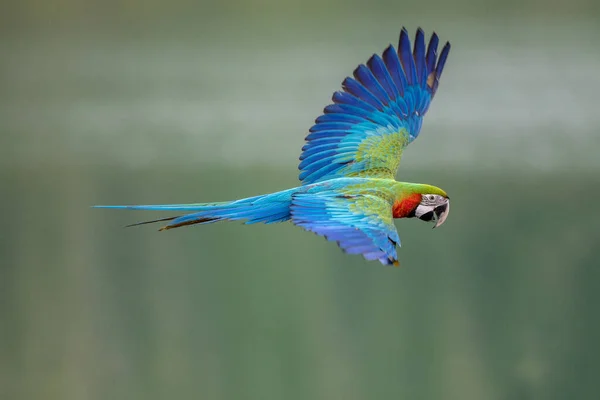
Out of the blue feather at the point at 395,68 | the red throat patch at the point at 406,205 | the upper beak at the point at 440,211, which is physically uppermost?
the blue feather at the point at 395,68

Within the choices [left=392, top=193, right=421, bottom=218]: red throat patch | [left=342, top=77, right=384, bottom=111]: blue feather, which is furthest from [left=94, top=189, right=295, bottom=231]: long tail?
[left=342, top=77, right=384, bottom=111]: blue feather

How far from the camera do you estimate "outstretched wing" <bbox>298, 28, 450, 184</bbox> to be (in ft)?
→ 4.73

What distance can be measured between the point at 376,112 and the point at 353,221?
0.40 meters

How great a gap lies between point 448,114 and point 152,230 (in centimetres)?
117

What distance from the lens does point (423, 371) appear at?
2719 millimetres

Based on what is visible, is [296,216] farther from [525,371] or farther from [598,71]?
[598,71]

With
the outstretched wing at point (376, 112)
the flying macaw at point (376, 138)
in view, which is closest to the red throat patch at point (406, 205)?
the flying macaw at point (376, 138)

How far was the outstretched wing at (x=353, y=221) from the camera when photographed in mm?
1013

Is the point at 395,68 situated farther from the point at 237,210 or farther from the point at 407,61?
the point at 237,210

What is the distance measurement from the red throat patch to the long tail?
0.52 feet

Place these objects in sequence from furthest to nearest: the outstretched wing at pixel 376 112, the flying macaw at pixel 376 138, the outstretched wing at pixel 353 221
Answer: the outstretched wing at pixel 376 112, the flying macaw at pixel 376 138, the outstretched wing at pixel 353 221

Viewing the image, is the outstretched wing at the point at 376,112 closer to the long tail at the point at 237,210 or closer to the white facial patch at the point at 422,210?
the white facial patch at the point at 422,210

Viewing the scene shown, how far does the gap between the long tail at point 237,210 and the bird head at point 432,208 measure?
21 centimetres

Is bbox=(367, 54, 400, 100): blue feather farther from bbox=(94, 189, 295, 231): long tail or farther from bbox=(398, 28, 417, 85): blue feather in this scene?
bbox=(94, 189, 295, 231): long tail
